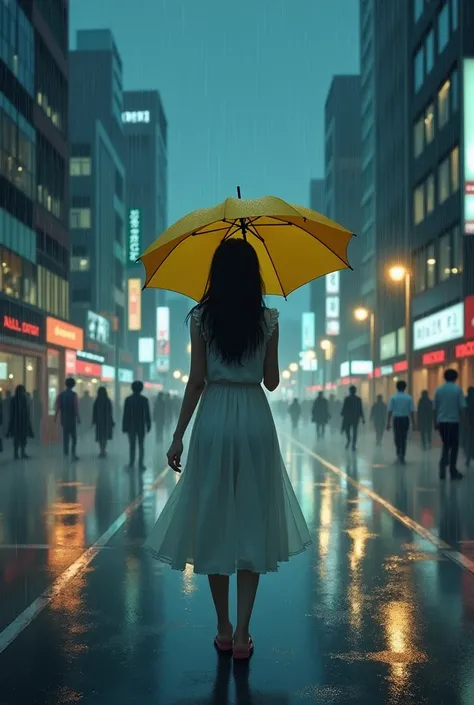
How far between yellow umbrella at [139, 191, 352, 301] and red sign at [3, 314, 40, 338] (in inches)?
1015

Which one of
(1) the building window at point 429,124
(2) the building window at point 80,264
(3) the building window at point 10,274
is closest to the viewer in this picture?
(3) the building window at point 10,274

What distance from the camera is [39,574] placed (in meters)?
7.83

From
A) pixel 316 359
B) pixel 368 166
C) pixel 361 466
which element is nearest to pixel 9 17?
pixel 361 466

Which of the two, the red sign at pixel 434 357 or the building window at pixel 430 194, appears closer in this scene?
the red sign at pixel 434 357

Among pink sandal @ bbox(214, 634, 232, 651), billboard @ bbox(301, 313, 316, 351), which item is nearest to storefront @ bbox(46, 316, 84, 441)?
pink sandal @ bbox(214, 634, 232, 651)

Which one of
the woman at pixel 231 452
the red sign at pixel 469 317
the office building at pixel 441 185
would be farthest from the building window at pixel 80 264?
the woman at pixel 231 452

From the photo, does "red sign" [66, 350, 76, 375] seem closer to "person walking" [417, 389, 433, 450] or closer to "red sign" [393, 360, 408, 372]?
"red sign" [393, 360, 408, 372]

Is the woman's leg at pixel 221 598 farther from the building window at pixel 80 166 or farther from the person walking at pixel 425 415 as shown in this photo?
the building window at pixel 80 166

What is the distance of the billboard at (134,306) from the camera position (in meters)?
90.0

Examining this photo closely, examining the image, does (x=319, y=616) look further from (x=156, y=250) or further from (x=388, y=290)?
(x=388, y=290)

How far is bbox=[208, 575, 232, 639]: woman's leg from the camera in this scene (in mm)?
5203

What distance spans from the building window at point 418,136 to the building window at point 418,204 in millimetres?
1586

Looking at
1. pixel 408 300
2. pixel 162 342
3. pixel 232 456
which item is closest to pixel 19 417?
pixel 408 300

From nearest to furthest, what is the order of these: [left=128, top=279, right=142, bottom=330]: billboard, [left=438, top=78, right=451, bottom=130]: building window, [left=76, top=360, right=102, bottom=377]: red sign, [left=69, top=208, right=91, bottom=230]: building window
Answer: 1. [left=438, top=78, right=451, bottom=130]: building window
2. [left=76, top=360, right=102, bottom=377]: red sign
3. [left=69, top=208, right=91, bottom=230]: building window
4. [left=128, top=279, right=142, bottom=330]: billboard
